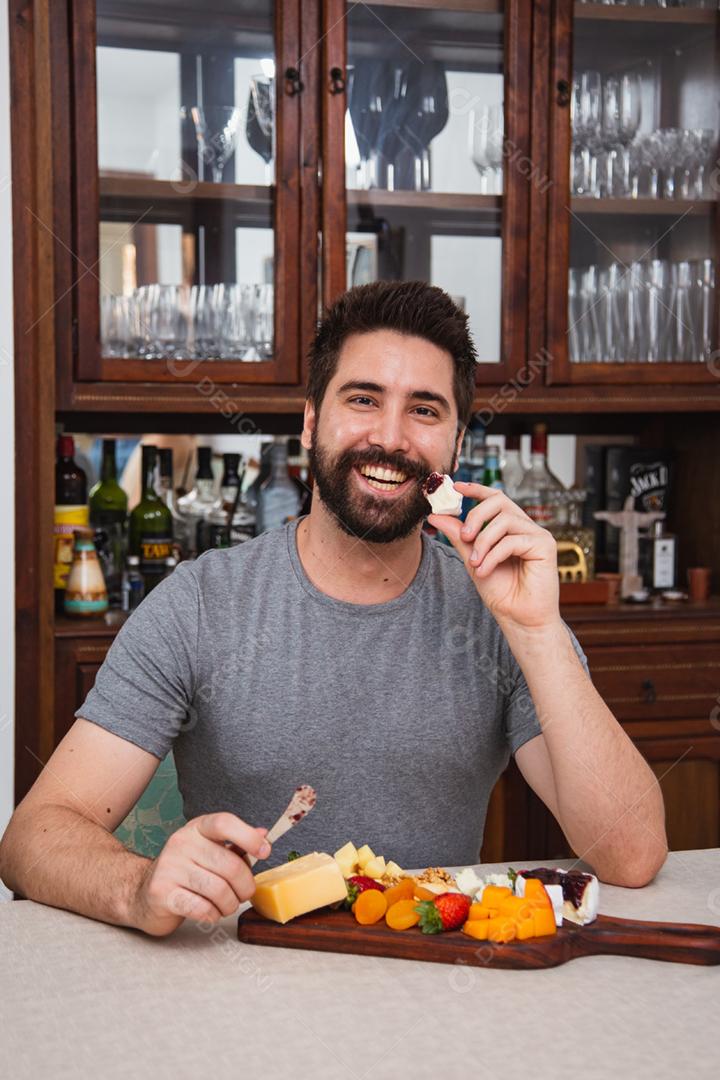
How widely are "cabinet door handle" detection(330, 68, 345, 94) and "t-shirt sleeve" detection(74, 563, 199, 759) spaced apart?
1.30m

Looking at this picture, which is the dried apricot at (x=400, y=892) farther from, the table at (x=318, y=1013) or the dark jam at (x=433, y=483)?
the dark jam at (x=433, y=483)

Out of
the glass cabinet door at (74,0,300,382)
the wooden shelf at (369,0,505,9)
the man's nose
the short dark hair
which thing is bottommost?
the man's nose

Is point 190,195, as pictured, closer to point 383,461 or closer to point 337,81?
point 337,81

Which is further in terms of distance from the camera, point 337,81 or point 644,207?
point 644,207

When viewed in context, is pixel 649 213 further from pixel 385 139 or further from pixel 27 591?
pixel 27 591

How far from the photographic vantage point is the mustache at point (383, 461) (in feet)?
5.04

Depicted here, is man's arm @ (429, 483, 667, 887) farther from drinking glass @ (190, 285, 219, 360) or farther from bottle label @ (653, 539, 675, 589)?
bottle label @ (653, 539, 675, 589)

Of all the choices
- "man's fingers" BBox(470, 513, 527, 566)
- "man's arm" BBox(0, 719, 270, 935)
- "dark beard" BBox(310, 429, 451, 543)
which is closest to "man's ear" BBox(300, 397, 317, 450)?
"dark beard" BBox(310, 429, 451, 543)

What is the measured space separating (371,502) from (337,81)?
1222mm

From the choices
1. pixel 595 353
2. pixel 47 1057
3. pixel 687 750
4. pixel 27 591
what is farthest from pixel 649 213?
pixel 47 1057

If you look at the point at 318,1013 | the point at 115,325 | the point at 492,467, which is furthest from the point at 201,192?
→ the point at 318,1013

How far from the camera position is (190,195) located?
7.94 feet

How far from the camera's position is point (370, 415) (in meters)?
1.56

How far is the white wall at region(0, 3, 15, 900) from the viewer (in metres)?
2.18
